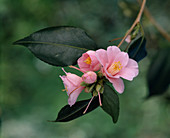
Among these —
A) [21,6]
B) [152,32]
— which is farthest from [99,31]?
[21,6]

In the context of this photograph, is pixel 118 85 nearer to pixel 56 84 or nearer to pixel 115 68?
pixel 115 68

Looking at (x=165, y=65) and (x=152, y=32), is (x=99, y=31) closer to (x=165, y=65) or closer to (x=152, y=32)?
(x=152, y=32)

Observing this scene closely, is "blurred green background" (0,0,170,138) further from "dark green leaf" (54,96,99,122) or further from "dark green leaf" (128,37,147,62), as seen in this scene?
"dark green leaf" (54,96,99,122)

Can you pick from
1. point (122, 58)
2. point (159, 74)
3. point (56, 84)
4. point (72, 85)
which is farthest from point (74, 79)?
point (56, 84)

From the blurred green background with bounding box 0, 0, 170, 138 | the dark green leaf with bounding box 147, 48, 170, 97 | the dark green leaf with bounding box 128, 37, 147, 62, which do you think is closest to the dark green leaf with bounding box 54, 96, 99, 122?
the dark green leaf with bounding box 128, 37, 147, 62

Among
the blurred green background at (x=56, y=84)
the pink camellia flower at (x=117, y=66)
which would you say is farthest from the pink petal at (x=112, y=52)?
the blurred green background at (x=56, y=84)

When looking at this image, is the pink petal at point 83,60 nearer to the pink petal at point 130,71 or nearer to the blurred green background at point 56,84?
the pink petal at point 130,71

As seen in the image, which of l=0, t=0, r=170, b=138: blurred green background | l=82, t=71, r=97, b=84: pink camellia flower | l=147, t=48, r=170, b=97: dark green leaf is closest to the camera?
l=82, t=71, r=97, b=84: pink camellia flower

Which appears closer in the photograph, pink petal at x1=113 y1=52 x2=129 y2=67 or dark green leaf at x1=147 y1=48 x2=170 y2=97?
pink petal at x1=113 y1=52 x2=129 y2=67
